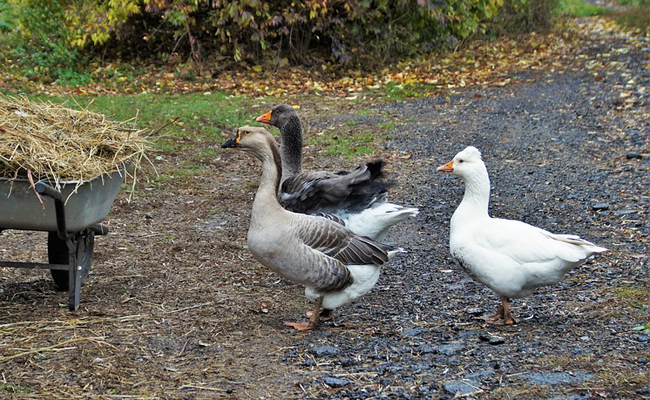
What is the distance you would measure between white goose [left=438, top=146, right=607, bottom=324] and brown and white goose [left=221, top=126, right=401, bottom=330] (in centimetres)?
55

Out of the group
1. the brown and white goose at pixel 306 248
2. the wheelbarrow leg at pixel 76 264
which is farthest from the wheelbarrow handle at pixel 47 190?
the brown and white goose at pixel 306 248

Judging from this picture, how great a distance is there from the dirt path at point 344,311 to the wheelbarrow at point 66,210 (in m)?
0.36

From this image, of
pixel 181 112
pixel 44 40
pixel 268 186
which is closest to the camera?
pixel 268 186

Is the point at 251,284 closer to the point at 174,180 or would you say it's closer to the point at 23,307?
the point at 23,307

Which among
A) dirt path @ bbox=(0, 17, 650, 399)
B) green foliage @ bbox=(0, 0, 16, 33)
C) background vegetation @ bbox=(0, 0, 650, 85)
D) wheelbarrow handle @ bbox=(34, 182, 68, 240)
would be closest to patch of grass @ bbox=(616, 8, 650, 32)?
background vegetation @ bbox=(0, 0, 650, 85)

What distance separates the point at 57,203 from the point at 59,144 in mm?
535

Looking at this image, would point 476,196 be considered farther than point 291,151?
No

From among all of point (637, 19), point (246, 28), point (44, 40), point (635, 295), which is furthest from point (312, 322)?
point (637, 19)

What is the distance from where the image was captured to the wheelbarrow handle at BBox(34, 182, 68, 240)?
14.2ft

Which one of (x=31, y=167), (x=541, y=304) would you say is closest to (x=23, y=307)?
(x=31, y=167)

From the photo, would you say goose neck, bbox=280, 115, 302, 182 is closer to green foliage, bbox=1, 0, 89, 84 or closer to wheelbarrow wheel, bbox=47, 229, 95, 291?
wheelbarrow wheel, bbox=47, 229, 95, 291

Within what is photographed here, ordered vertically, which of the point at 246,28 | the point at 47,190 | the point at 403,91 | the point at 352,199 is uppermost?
the point at 47,190

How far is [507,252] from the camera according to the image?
4.93 m

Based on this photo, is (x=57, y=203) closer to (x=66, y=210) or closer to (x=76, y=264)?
(x=66, y=210)
